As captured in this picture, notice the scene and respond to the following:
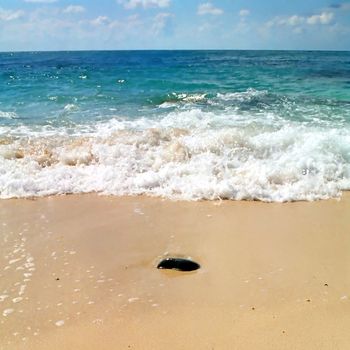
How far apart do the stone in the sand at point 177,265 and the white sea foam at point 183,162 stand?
213cm

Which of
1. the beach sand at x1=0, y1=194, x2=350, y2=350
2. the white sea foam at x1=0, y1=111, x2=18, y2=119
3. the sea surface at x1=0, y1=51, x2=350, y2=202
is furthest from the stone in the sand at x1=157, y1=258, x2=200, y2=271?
the white sea foam at x1=0, y1=111, x2=18, y2=119

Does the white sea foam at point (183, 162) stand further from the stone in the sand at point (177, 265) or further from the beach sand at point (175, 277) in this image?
the stone in the sand at point (177, 265)

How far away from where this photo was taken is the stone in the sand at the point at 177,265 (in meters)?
4.34

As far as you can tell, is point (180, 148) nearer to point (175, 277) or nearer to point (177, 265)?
point (177, 265)

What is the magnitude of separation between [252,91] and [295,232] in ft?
43.9

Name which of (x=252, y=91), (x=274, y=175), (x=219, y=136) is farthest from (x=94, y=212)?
(x=252, y=91)

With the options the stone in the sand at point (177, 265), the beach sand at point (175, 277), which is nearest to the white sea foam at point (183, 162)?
the beach sand at point (175, 277)

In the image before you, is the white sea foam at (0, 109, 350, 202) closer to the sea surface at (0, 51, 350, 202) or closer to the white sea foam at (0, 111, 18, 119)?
the sea surface at (0, 51, 350, 202)

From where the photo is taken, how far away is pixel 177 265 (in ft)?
14.3

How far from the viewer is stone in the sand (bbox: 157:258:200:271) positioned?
14.2 feet

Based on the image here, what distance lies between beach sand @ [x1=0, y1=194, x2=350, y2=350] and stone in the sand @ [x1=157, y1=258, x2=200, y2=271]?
87mm

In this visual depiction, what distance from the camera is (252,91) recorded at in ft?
58.2

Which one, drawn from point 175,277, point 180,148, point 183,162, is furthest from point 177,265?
point 180,148

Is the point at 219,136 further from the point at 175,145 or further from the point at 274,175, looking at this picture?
the point at 274,175
